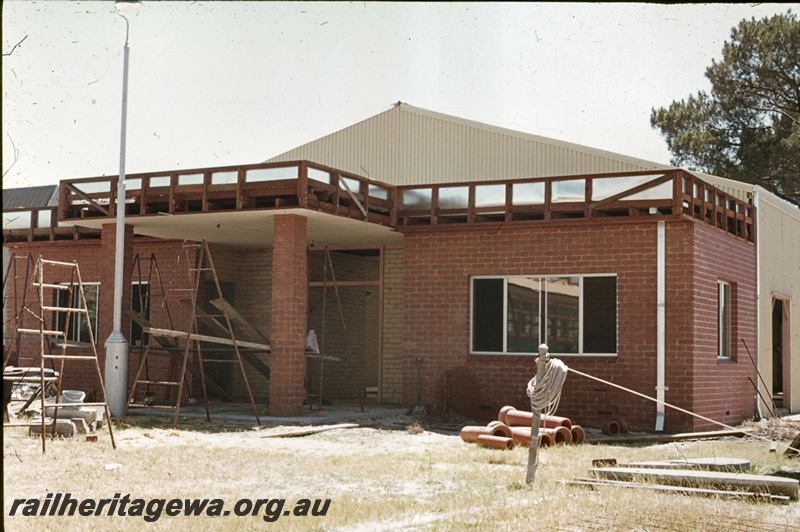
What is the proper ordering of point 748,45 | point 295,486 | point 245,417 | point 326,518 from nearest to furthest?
1. point 326,518
2. point 295,486
3. point 245,417
4. point 748,45

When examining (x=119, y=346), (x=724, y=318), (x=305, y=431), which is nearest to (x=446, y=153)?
(x=724, y=318)

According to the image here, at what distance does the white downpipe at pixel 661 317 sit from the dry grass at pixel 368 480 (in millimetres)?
1604

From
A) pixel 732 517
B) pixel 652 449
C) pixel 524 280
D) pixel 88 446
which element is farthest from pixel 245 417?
pixel 732 517

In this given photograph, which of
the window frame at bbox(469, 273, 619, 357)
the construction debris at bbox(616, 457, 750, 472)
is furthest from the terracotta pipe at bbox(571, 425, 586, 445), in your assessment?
the construction debris at bbox(616, 457, 750, 472)

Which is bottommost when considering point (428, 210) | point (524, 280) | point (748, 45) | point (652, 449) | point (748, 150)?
point (652, 449)

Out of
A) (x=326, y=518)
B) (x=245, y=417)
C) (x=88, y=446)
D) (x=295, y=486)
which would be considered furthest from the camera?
(x=245, y=417)

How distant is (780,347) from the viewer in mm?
24500

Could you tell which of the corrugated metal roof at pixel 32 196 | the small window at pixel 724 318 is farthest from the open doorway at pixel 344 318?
the corrugated metal roof at pixel 32 196

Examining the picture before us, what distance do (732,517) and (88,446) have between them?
→ 831cm

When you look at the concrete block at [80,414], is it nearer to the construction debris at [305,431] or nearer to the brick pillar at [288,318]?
the construction debris at [305,431]

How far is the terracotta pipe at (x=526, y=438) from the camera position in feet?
46.0

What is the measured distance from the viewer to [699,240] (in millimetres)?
17594

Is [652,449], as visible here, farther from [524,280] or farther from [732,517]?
[732,517]

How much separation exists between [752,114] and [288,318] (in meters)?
22.3
